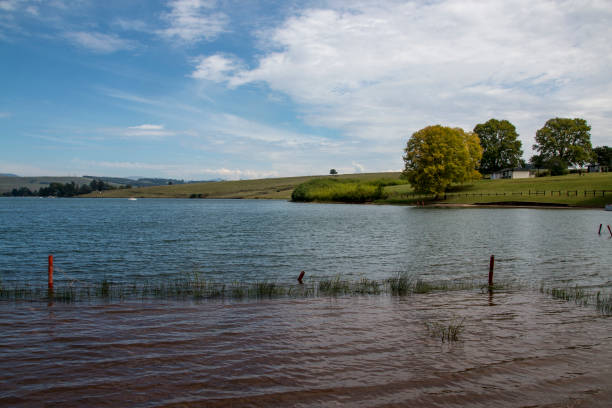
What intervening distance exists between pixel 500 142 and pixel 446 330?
448 feet

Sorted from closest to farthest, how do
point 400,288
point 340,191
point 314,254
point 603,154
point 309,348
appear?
1. point 309,348
2. point 400,288
3. point 314,254
4. point 340,191
5. point 603,154

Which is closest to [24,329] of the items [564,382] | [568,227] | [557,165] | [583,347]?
[564,382]

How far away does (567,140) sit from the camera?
131 metres

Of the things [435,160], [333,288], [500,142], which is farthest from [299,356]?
[500,142]

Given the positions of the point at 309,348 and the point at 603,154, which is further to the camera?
the point at 603,154

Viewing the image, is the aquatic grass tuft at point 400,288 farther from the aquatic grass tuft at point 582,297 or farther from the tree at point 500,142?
the tree at point 500,142

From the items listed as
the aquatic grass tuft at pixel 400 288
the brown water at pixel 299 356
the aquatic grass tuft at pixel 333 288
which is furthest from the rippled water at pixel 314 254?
the brown water at pixel 299 356

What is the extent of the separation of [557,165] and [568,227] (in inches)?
3579

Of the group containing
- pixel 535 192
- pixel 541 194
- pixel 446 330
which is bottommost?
pixel 446 330

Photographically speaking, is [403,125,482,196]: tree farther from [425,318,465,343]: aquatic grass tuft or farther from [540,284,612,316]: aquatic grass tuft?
[425,318,465,343]: aquatic grass tuft

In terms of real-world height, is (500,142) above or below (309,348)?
above

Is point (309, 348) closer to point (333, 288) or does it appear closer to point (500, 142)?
point (333, 288)

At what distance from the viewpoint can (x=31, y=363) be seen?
10086mm

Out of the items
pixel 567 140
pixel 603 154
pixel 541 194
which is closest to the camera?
pixel 541 194
